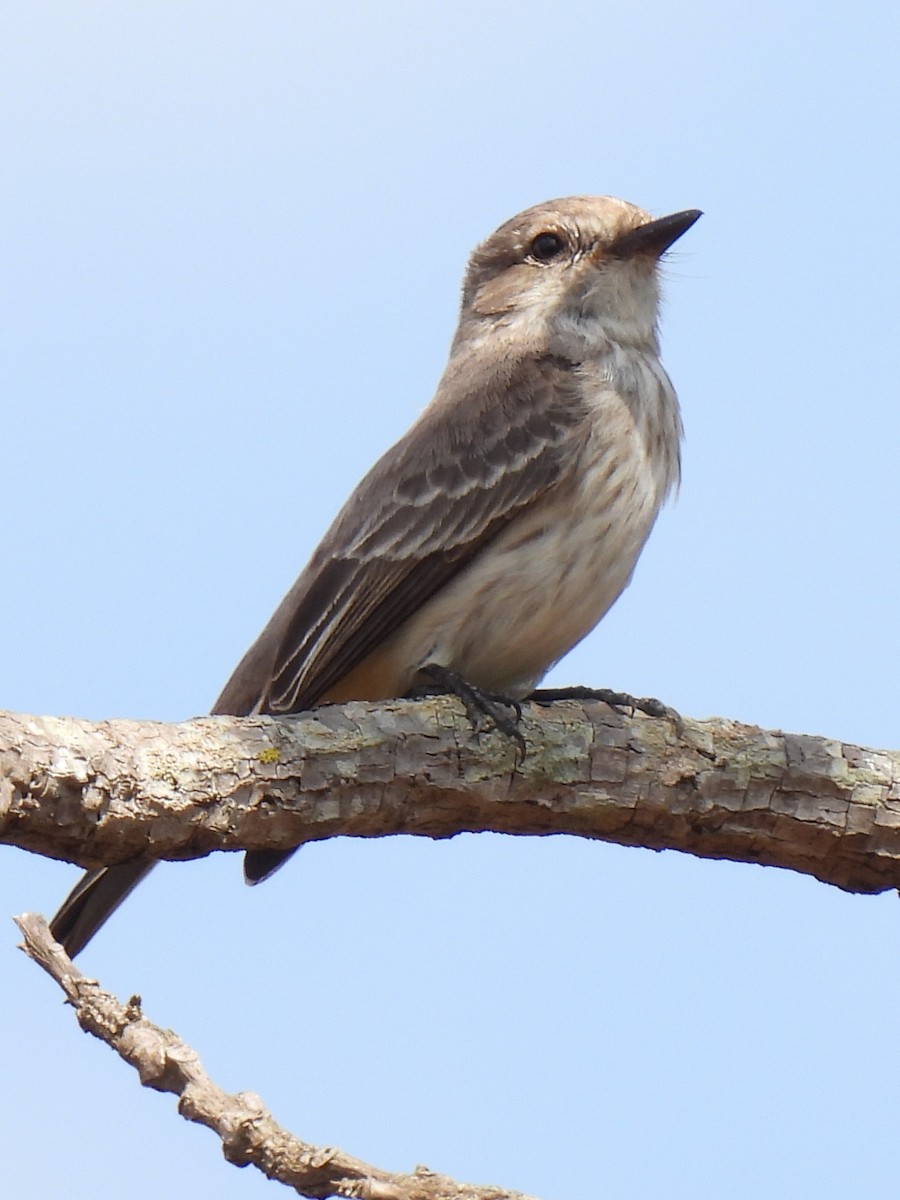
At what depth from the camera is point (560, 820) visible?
5.66m

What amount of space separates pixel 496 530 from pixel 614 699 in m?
0.85

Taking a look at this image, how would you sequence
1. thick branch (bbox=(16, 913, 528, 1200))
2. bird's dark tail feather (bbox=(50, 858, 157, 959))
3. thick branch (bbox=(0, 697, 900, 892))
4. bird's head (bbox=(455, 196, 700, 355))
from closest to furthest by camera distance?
thick branch (bbox=(16, 913, 528, 1200)) → thick branch (bbox=(0, 697, 900, 892)) → bird's dark tail feather (bbox=(50, 858, 157, 959)) → bird's head (bbox=(455, 196, 700, 355))

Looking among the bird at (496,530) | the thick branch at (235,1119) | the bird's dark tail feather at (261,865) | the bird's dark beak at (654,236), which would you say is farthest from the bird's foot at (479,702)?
the bird's dark beak at (654,236)

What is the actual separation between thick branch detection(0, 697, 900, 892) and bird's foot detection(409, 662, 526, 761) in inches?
1.9

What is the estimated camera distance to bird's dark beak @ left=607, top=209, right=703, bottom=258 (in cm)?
736

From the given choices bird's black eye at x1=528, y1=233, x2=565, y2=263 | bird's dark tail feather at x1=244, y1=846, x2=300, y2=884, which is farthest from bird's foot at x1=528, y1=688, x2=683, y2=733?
bird's black eye at x1=528, y1=233, x2=565, y2=263

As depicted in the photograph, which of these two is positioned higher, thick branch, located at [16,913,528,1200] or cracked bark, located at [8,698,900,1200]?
cracked bark, located at [8,698,900,1200]

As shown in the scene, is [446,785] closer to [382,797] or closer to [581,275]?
[382,797]

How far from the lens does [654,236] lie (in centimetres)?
740

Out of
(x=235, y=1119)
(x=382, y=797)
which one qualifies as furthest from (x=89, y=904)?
(x=235, y=1119)

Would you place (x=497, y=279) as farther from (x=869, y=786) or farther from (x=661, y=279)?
(x=869, y=786)

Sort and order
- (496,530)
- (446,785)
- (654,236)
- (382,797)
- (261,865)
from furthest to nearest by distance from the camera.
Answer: (654,236)
(496,530)
(261,865)
(446,785)
(382,797)

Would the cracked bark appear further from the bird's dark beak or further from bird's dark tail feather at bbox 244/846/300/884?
the bird's dark beak

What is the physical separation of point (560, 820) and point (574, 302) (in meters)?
2.68
